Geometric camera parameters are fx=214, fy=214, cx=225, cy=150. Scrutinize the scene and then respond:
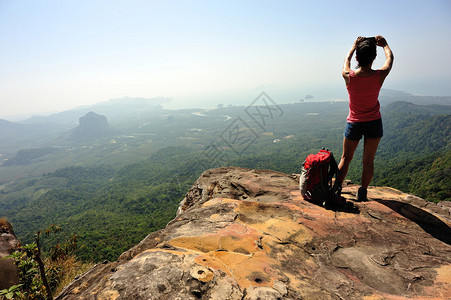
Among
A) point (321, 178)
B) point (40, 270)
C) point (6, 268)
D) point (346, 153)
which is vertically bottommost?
point (6, 268)

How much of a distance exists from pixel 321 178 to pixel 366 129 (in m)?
1.20

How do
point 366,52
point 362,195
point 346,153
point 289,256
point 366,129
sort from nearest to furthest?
point 289,256 < point 366,52 < point 366,129 < point 346,153 < point 362,195

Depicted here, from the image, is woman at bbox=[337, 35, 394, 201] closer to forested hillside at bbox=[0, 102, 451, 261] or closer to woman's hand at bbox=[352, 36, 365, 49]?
woman's hand at bbox=[352, 36, 365, 49]

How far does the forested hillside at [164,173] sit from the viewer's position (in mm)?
27984

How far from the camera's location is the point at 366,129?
12.8 ft

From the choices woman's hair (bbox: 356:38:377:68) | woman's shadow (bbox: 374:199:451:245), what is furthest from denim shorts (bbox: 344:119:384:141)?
woman's shadow (bbox: 374:199:451:245)

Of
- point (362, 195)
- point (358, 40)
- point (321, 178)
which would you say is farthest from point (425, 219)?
point (358, 40)

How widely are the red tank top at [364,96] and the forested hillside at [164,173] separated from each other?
7.81 meters

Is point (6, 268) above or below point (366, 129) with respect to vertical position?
below

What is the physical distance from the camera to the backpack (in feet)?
13.5

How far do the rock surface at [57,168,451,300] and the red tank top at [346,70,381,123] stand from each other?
69.1 inches

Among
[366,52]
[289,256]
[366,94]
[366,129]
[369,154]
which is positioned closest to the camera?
[289,256]

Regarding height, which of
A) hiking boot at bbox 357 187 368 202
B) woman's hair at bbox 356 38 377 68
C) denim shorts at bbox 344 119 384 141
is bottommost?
hiking boot at bbox 357 187 368 202

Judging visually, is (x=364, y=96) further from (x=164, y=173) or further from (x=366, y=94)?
(x=164, y=173)
